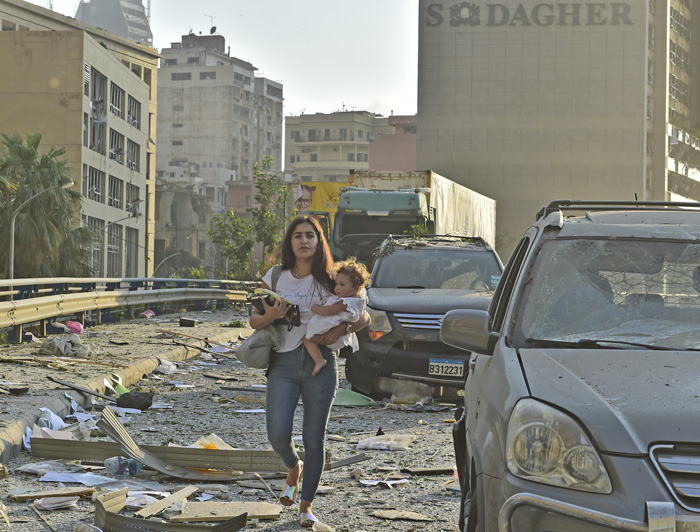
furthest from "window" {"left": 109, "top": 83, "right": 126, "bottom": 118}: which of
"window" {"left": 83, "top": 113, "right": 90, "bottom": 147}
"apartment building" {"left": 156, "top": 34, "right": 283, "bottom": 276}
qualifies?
"apartment building" {"left": 156, "top": 34, "right": 283, "bottom": 276}

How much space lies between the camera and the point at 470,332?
4840mm

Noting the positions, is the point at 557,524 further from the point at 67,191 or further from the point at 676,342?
the point at 67,191

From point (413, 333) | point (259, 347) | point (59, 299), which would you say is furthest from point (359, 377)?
point (59, 299)

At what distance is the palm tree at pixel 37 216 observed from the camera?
4750 cm

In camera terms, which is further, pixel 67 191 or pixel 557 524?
pixel 67 191

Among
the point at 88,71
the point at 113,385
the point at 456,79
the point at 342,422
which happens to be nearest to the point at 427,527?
the point at 342,422

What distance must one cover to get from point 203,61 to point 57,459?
508 feet

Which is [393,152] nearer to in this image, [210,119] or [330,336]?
[210,119]

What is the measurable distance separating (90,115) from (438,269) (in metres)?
59.1

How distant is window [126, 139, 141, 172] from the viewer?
8094 cm

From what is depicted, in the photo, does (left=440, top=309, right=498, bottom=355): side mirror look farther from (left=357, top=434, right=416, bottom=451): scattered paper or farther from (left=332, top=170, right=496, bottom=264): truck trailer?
(left=332, top=170, right=496, bottom=264): truck trailer

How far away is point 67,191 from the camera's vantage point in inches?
1925

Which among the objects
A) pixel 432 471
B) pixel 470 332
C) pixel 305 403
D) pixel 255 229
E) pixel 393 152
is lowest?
pixel 432 471

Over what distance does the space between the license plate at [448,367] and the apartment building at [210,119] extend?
12100cm
